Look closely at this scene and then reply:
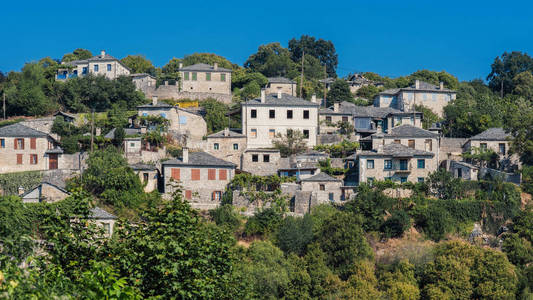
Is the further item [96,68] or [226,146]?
[96,68]

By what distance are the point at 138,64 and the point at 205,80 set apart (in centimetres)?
1600

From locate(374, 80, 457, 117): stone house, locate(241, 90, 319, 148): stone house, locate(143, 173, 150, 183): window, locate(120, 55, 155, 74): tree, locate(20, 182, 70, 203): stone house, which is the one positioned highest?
locate(120, 55, 155, 74): tree

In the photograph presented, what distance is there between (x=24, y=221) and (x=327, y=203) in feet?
71.9

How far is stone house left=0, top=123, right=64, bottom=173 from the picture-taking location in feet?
165

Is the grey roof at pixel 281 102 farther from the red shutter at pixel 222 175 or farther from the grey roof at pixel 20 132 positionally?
the grey roof at pixel 20 132

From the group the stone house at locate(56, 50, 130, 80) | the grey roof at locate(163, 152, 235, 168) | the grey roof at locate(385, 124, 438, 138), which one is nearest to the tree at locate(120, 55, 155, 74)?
the stone house at locate(56, 50, 130, 80)

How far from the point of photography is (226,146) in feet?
178

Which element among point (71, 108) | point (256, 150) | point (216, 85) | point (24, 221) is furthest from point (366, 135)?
point (24, 221)

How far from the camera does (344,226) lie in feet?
135

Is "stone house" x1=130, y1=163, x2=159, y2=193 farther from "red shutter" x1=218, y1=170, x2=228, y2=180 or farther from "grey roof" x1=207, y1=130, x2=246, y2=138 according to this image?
"grey roof" x1=207, y1=130, x2=246, y2=138

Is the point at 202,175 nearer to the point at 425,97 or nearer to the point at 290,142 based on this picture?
the point at 290,142

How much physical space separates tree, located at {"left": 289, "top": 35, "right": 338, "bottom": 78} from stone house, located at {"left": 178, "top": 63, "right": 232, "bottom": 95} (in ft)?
115

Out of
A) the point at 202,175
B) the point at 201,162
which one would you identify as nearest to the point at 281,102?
the point at 201,162

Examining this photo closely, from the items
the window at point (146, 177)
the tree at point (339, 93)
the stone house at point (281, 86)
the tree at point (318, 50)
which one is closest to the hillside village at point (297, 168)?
the window at point (146, 177)
